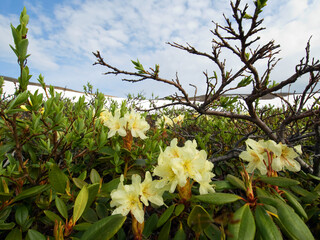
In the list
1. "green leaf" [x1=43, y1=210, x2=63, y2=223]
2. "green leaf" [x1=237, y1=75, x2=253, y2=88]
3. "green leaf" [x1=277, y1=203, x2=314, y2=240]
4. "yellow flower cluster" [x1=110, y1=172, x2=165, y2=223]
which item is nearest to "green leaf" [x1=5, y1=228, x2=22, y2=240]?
"green leaf" [x1=43, y1=210, x2=63, y2=223]

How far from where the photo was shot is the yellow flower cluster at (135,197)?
2.40 feet

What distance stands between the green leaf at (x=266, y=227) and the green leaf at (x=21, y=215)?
3.27 feet

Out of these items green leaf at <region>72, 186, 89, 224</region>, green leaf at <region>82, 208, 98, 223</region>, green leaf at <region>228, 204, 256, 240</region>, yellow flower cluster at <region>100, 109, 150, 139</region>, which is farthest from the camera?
yellow flower cluster at <region>100, 109, 150, 139</region>

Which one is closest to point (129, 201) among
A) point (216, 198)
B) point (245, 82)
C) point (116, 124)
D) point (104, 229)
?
point (104, 229)

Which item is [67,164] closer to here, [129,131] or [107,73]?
[129,131]

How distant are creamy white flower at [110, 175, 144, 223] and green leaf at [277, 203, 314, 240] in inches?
20.6

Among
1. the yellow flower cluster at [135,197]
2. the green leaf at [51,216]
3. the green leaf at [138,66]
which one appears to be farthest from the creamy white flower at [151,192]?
the green leaf at [138,66]

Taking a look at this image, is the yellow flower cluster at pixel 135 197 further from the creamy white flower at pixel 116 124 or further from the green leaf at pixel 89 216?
the creamy white flower at pixel 116 124

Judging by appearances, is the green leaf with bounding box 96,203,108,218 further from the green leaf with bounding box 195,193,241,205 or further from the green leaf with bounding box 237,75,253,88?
the green leaf with bounding box 237,75,253,88

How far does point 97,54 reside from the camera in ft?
4.64

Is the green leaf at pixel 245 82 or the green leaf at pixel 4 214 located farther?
the green leaf at pixel 245 82

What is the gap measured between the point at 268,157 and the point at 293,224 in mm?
325

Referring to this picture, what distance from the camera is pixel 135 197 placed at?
29.9 inches

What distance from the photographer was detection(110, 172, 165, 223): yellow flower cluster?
73 cm
